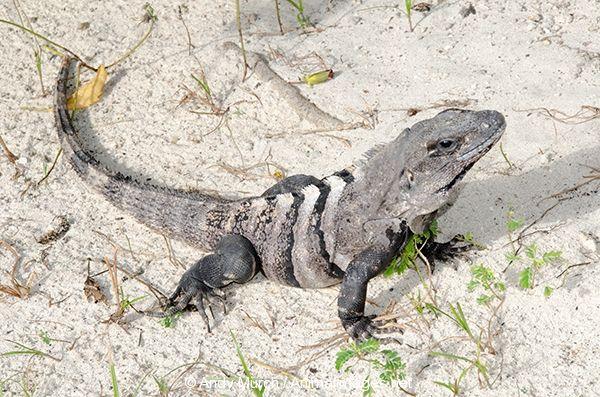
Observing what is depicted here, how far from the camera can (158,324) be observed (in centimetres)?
Result: 464

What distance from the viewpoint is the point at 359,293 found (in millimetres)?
4312

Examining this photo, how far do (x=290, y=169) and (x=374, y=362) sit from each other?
200 centimetres

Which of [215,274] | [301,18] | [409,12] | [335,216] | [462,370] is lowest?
[462,370]

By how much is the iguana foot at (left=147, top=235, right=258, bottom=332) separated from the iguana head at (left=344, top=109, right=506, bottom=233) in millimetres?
806

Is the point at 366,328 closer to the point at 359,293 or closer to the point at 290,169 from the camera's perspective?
the point at 359,293

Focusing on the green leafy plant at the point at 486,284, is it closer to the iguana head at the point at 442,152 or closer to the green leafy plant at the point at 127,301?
the iguana head at the point at 442,152

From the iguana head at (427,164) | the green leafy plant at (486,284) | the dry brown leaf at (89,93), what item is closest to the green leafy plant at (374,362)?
→ the green leafy plant at (486,284)

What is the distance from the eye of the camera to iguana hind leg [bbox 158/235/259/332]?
15.3 ft

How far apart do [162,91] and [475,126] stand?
300cm

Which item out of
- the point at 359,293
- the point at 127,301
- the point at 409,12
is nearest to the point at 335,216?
the point at 359,293

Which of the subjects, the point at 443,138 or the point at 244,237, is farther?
the point at 244,237

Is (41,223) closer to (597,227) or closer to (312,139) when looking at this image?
(312,139)

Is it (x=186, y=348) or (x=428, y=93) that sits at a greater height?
(x=428, y=93)

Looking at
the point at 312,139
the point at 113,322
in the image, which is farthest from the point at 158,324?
the point at 312,139
